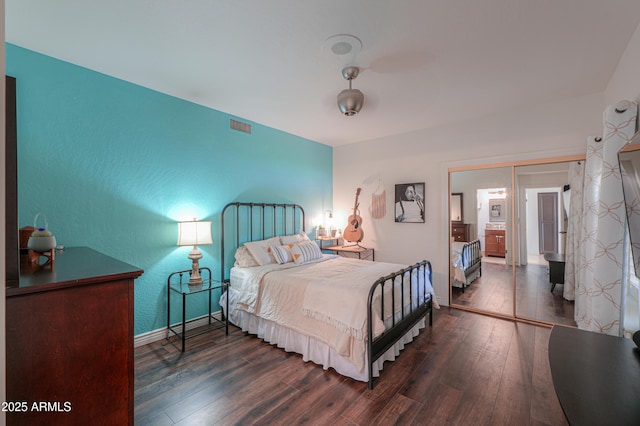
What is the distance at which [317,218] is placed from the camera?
16.7 ft

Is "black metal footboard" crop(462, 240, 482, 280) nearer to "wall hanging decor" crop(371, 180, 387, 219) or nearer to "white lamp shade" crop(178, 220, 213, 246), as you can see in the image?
"wall hanging decor" crop(371, 180, 387, 219)

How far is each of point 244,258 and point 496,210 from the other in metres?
3.50

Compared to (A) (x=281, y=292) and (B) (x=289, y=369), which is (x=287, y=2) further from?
(B) (x=289, y=369)

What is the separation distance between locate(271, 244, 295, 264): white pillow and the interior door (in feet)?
10.6

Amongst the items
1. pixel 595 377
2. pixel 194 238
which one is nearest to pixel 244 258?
pixel 194 238

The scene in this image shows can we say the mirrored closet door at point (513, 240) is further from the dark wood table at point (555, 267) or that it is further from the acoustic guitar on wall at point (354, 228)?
the acoustic guitar on wall at point (354, 228)

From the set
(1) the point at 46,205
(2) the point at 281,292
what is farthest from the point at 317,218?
(1) the point at 46,205

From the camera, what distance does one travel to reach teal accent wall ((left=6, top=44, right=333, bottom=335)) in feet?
7.56

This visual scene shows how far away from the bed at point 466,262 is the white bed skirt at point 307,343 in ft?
3.68

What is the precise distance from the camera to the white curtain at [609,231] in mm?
2207

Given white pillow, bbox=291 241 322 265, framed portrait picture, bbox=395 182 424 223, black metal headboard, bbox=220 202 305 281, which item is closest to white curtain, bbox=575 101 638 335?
framed portrait picture, bbox=395 182 424 223

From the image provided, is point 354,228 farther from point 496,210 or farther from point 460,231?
point 496,210

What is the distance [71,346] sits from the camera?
3.59 feet

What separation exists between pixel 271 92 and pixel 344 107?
1.12m
